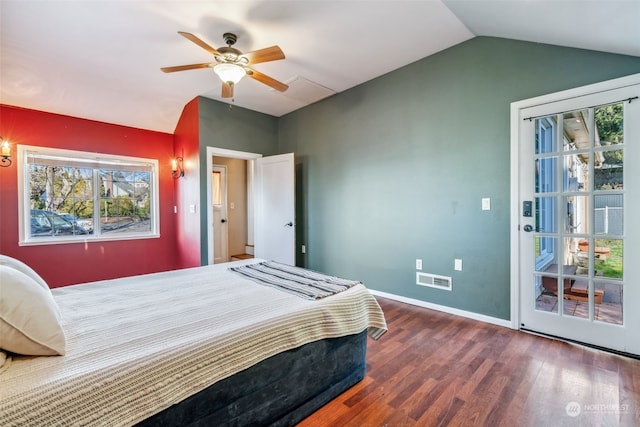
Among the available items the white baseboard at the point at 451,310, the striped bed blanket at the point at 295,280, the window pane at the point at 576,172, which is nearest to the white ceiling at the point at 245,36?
the window pane at the point at 576,172

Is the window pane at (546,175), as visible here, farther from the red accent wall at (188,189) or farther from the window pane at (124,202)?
the window pane at (124,202)

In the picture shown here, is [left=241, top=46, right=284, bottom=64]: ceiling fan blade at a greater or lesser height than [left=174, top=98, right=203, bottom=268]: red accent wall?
greater

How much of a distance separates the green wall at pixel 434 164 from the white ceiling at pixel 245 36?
18 cm

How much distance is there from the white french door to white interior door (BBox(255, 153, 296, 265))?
2.79m

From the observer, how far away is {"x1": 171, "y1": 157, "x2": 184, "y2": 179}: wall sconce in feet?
14.1

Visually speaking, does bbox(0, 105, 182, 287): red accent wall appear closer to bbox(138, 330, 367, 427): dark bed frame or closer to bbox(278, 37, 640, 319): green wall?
bbox(278, 37, 640, 319): green wall

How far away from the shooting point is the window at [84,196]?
11.4 feet

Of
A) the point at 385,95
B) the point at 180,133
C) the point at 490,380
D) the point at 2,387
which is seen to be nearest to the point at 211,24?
the point at 385,95

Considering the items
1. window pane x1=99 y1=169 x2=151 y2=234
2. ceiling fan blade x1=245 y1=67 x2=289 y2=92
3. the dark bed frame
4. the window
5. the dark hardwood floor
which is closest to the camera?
the dark bed frame

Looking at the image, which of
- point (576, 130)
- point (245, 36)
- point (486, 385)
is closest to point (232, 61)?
point (245, 36)

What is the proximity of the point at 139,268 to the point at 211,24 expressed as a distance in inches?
137

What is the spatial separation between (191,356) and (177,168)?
3915 mm

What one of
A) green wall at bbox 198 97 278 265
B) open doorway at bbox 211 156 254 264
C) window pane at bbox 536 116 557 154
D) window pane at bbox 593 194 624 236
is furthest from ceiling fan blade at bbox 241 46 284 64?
open doorway at bbox 211 156 254 264

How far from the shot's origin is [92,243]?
12.6ft
